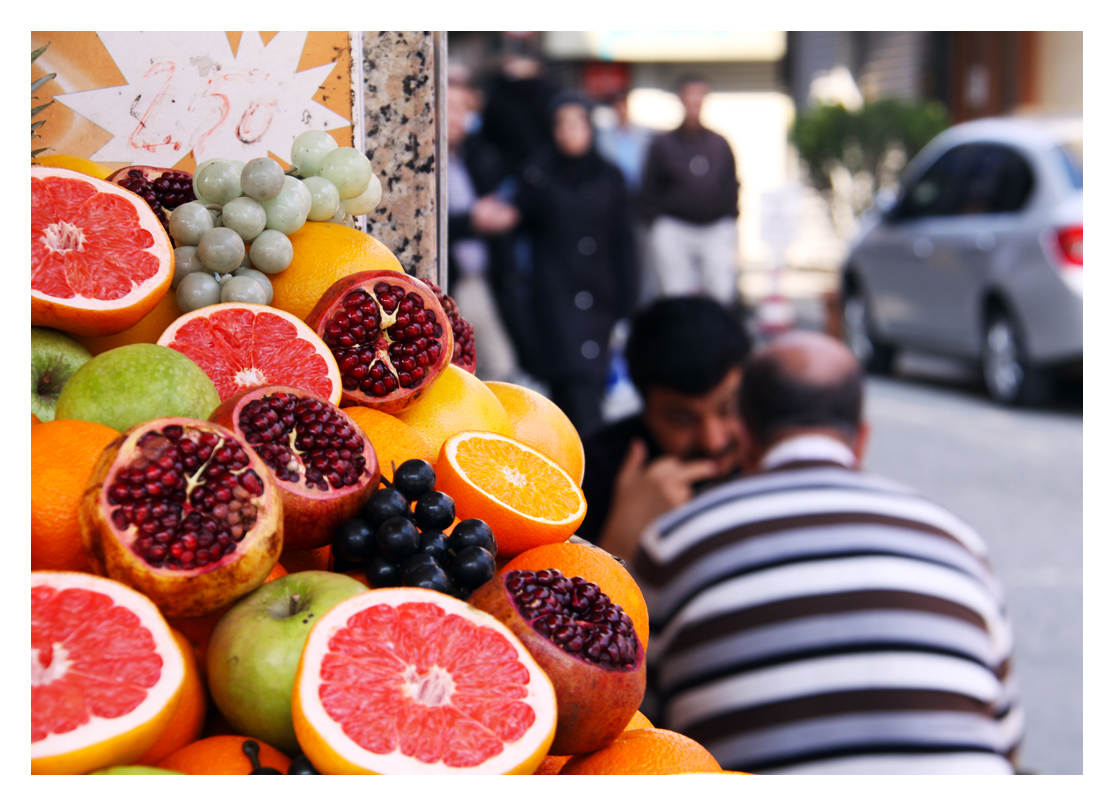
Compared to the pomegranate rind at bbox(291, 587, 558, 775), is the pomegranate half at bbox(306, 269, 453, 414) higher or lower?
higher

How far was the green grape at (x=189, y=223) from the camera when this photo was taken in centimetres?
116

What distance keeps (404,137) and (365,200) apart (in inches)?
9.4

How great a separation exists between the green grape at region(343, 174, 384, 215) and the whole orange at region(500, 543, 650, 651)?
0.53m

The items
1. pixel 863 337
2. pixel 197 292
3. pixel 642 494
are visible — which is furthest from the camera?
pixel 863 337

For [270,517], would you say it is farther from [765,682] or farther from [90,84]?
[765,682]

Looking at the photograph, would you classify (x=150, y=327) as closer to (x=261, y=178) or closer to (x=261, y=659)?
(x=261, y=178)

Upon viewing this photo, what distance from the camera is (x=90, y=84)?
1.38 metres

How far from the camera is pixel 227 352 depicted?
1.08 metres

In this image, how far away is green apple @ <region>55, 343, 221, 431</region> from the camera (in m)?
0.92

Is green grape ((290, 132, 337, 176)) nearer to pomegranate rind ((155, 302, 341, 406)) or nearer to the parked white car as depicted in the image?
pomegranate rind ((155, 302, 341, 406))

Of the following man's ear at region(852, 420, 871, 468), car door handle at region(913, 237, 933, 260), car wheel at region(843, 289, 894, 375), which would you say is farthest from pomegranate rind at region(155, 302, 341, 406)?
car wheel at region(843, 289, 894, 375)

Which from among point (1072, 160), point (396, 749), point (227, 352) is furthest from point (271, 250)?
point (1072, 160)
